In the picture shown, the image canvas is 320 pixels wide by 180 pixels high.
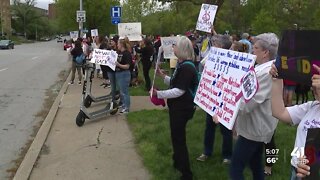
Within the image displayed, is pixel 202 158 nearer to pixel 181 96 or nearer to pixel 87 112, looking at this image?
pixel 181 96

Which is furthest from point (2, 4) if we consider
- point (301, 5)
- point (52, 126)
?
point (52, 126)

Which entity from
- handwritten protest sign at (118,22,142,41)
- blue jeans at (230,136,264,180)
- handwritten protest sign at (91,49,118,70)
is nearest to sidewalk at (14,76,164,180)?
handwritten protest sign at (91,49,118,70)

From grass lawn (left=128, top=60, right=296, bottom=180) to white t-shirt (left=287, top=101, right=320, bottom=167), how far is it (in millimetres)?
2525

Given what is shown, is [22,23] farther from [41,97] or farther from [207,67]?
[207,67]

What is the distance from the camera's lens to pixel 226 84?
4.31m

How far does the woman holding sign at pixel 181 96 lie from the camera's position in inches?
201

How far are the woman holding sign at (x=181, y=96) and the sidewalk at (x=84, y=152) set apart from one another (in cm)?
Answer: 72

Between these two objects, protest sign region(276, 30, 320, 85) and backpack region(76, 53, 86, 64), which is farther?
backpack region(76, 53, 86, 64)

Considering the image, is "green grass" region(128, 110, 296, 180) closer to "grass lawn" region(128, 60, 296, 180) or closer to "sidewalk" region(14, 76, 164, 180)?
"grass lawn" region(128, 60, 296, 180)

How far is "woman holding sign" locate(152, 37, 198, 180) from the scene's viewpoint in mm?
5113

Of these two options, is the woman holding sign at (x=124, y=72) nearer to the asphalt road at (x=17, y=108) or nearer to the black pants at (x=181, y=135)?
the asphalt road at (x=17, y=108)

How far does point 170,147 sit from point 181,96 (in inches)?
77.7

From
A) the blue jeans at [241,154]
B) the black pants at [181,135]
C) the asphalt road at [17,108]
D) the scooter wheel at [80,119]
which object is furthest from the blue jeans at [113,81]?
the blue jeans at [241,154]

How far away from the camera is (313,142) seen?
2479 millimetres
